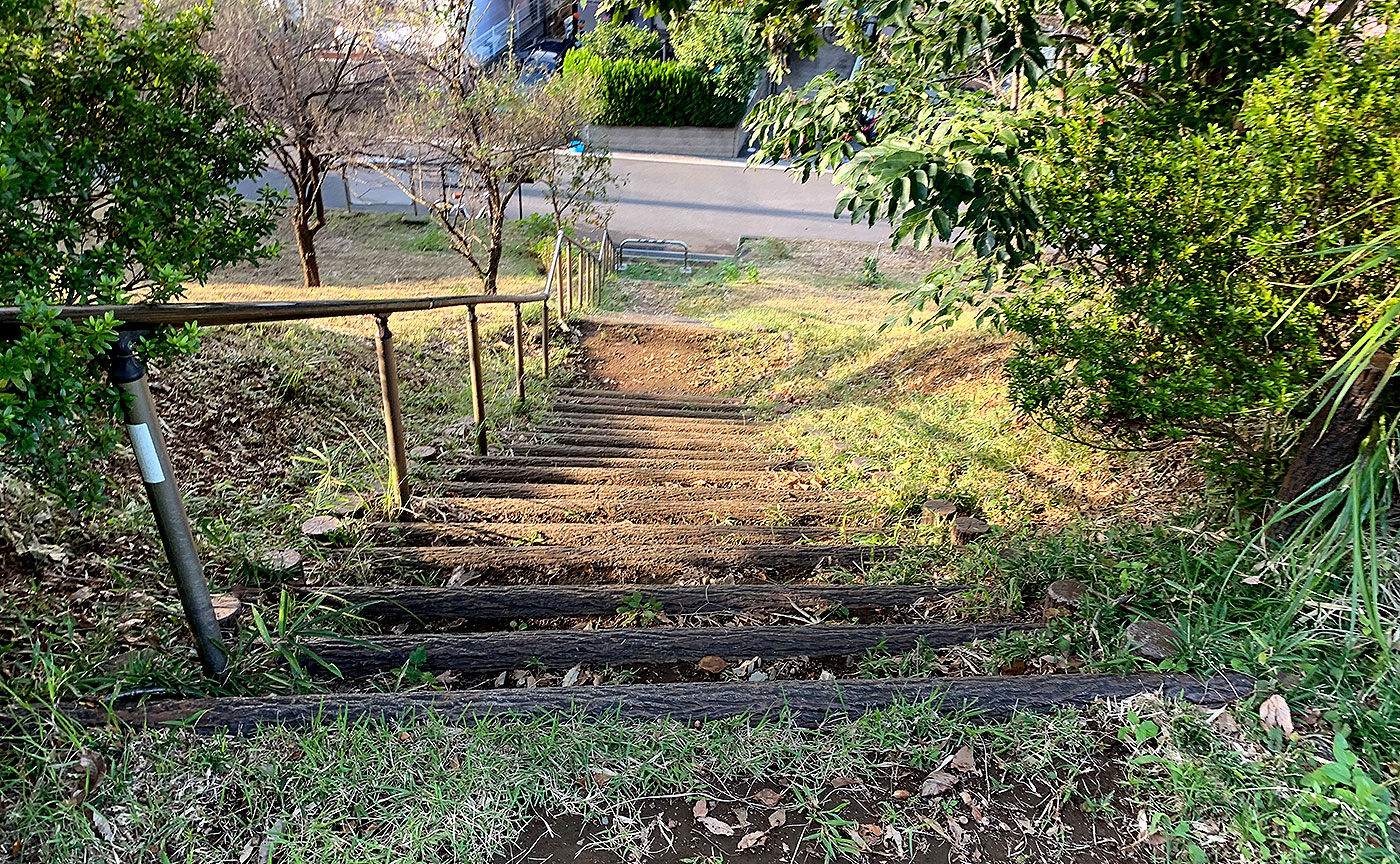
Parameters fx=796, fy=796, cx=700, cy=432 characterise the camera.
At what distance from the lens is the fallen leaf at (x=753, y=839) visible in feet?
5.72

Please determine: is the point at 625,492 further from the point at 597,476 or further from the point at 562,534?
the point at 562,534

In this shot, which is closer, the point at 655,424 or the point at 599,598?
the point at 599,598

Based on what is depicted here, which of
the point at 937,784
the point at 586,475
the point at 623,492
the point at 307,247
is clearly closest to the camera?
the point at 937,784

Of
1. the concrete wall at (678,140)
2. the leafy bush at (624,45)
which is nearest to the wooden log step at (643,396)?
the concrete wall at (678,140)

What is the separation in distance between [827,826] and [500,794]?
0.73 metres

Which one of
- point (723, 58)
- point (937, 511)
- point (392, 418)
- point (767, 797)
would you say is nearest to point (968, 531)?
point (937, 511)

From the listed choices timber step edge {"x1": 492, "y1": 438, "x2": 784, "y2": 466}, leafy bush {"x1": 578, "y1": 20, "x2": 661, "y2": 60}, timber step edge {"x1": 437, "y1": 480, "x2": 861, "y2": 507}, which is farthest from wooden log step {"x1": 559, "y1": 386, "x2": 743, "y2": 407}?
leafy bush {"x1": 578, "y1": 20, "x2": 661, "y2": 60}

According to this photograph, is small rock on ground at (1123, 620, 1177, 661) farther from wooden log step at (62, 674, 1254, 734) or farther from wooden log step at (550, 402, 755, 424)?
wooden log step at (550, 402, 755, 424)

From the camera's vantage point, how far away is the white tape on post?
5.97 feet

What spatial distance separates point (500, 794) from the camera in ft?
5.80

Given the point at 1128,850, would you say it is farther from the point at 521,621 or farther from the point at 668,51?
the point at 668,51

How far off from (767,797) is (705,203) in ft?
59.8

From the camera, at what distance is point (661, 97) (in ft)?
73.1

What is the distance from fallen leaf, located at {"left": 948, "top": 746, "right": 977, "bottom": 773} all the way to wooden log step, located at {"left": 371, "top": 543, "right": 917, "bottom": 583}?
1326 millimetres
